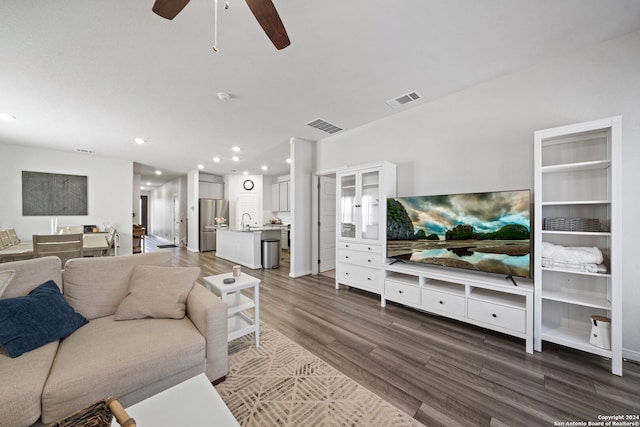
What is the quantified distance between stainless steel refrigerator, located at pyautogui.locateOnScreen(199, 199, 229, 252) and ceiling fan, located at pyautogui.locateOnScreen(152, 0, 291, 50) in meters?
6.88

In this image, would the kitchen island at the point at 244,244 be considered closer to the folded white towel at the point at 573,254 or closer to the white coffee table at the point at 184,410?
the white coffee table at the point at 184,410

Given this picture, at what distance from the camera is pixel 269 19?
138 cm

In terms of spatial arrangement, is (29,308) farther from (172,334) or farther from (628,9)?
(628,9)

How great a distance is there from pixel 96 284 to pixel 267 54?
2388mm

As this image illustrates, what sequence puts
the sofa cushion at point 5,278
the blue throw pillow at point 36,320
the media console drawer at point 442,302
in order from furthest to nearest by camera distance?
the media console drawer at point 442,302, the sofa cushion at point 5,278, the blue throw pillow at point 36,320

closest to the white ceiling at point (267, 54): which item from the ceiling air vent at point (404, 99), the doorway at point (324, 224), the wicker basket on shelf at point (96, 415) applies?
the ceiling air vent at point (404, 99)

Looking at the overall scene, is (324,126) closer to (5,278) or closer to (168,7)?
(168,7)

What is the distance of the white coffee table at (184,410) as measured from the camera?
36.5 inches

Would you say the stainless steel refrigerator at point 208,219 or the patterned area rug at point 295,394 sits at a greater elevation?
the stainless steel refrigerator at point 208,219

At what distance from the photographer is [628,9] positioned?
173 cm

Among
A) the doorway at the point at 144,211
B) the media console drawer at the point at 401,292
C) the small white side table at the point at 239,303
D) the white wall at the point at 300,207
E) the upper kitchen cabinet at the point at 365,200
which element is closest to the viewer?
the small white side table at the point at 239,303

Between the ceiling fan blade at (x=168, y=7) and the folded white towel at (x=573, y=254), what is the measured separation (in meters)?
3.24

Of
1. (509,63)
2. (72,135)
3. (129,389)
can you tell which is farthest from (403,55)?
(72,135)

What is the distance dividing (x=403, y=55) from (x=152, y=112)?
132 inches
